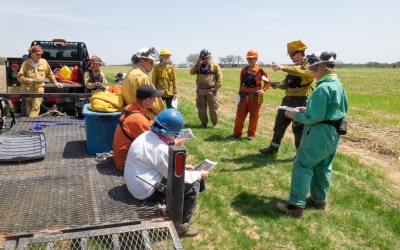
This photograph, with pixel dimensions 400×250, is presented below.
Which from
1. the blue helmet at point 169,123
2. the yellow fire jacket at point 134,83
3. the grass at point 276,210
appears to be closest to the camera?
the blue helmet at point 169,123

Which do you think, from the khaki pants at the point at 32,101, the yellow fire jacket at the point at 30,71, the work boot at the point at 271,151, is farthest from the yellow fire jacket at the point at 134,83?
the yellow fire jacket at the point at 30,71

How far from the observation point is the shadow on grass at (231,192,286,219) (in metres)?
4.43

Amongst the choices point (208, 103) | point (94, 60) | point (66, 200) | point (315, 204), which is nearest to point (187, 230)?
point (66, 200)

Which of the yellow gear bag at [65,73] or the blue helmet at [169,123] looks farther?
the yellow gear bag at [65,73]

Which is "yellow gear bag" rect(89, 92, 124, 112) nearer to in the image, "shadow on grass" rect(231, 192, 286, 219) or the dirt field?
"shadow on grass" rect(231, 192, 286, 219)

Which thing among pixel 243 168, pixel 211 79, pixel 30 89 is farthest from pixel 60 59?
pixel 243 168

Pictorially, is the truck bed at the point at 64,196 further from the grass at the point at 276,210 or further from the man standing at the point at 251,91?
the man standing at the point at 251,91

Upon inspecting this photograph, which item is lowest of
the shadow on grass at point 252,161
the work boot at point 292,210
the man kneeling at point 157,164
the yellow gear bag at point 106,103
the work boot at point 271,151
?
the work boot at point 292,210

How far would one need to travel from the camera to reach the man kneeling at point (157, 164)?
343 cm

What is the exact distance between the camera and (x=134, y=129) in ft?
13.7

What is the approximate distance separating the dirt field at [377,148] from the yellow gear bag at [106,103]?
15.8 ft

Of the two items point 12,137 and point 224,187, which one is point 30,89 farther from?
point 224,187

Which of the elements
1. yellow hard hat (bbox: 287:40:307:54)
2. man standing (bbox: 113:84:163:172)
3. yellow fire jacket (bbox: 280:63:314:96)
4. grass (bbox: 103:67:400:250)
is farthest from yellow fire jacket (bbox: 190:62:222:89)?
man standing (bbox: 113:84:163:172)

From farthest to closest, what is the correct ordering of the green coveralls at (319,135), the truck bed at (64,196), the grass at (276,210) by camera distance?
1. the green coveralls at (319,135)
2. the grass at (276,210)
3. the truck bed at (64,196)
